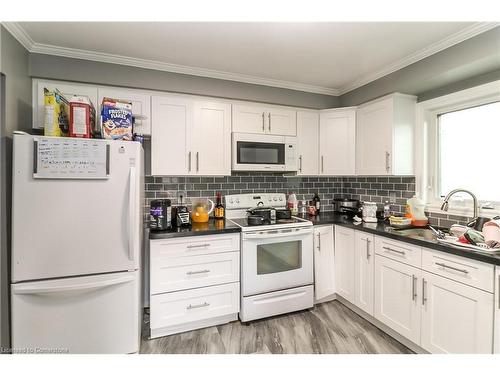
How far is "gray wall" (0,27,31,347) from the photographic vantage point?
1.44m

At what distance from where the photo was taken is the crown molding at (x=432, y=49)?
1608 mm

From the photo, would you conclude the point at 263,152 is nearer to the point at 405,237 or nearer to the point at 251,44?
the point at 251,44

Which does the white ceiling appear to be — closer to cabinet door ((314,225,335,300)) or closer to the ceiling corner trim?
the ceiling corner trim

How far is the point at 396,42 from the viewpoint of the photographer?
1867 millimetres

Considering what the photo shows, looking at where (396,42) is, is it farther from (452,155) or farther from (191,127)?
(191,127)

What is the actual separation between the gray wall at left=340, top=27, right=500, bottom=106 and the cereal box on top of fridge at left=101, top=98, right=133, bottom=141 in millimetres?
2370

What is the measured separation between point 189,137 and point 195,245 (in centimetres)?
104

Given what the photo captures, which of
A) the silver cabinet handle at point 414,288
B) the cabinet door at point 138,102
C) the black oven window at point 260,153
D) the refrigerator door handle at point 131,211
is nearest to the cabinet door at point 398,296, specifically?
the silver cabinet handle at point 414,288

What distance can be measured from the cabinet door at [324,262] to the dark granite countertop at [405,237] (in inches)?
4.7

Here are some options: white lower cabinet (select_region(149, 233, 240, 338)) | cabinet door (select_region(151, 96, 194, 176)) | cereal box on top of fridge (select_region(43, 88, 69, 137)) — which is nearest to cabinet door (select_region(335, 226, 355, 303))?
white lower cabinet (select_region(149, 233, 240, 338))

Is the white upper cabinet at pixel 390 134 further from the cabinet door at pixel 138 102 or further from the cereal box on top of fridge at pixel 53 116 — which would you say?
the cereal box on top of fridge at pixel 53 116
